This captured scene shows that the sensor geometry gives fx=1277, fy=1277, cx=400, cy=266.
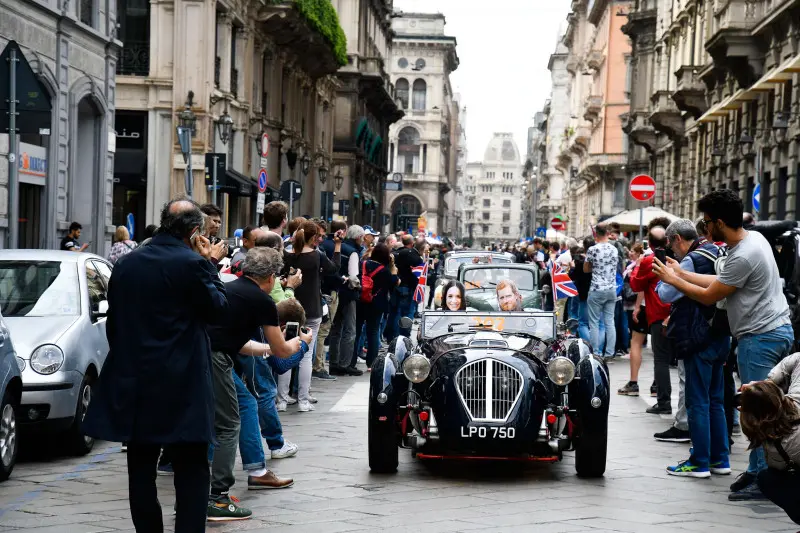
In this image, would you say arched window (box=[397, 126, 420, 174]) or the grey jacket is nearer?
the grey jacket

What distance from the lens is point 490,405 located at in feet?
28.4

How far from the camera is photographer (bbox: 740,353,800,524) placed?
5.71 m

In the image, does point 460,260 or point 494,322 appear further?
point 460,260

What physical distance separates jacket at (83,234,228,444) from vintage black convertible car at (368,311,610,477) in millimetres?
3039

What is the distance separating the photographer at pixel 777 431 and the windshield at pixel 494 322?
13.9ft

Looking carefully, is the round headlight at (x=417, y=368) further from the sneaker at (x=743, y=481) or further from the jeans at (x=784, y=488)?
the jeans at (x=784, y=488)

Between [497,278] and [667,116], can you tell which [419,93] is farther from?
[497,278]

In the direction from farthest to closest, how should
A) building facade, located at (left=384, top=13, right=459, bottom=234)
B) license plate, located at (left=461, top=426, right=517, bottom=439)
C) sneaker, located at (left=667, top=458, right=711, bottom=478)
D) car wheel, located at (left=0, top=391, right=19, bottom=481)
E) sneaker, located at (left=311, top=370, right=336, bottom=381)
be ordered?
1. building facade, located at (left=384, top=13, right=459, bottom=234)
2. sneaker, located at (left=311, top=370, right=336, bottom=381)
3. sneaker, located at (left=667, top=458, right=711, bottom=478)
4. license plate, located at (left=461, top=426, right=517, bottom=439)
5. car wheel, located at (left=0, top=391, right=19, bottom=481)

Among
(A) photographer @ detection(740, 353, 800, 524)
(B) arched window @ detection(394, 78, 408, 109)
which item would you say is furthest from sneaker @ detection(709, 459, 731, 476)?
(B) arched window @ detection(394, 78, 408, 109)

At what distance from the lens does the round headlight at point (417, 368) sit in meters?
8.93

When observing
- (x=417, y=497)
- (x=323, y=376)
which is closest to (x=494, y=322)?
(x=417, y=497)

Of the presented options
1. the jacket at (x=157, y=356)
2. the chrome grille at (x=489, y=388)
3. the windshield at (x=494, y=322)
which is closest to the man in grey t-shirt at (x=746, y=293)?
the chrome grille at (x=489, y=388)

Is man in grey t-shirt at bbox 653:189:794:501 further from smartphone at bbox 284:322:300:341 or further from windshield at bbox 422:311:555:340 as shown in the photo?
smartphone at bbox 284:322:300:341

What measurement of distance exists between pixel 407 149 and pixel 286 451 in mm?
119316
